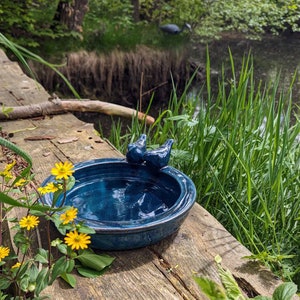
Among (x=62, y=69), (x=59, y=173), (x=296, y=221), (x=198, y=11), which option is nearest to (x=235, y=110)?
(x=296, y=221)

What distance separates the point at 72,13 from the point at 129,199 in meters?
5.32

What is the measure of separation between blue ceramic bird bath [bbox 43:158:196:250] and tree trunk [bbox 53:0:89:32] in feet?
17.0

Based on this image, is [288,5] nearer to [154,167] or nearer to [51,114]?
[51,114]

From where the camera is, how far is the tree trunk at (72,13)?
20.4 ft

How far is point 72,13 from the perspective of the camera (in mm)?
6230

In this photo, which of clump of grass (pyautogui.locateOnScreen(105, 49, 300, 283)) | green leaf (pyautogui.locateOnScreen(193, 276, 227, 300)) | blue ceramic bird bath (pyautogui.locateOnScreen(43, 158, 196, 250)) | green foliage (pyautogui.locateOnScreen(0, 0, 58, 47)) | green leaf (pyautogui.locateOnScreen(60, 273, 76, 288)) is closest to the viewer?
green leaf (pyautogui.locateOnScreen(193, 276, 227, 300))

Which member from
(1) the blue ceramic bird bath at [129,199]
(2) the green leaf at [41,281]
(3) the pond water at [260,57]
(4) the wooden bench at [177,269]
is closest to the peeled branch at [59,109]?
Result: (4) the wooden bench at [177,269]

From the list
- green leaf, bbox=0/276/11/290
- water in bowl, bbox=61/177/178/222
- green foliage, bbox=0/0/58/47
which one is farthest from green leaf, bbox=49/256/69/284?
green foliage, bbox=0/0/58/47

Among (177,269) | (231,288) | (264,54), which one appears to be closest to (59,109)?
(177,269)

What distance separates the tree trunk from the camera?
20.4 feet

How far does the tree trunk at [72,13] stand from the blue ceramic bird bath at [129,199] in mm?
5191

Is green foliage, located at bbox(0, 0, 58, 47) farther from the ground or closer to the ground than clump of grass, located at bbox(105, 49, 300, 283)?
closer to the ground

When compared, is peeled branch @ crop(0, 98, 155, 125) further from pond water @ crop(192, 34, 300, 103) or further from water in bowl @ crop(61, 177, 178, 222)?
pond water @ crop(192, 34, 300, 103)

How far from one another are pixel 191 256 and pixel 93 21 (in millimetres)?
6405
